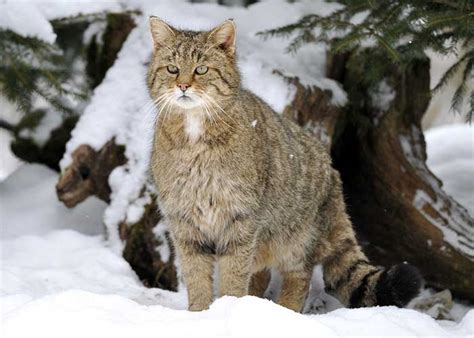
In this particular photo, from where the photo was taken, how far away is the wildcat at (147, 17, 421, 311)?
4.47 m

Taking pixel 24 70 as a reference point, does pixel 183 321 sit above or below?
below

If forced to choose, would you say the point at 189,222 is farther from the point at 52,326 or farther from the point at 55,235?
the point at 55,235

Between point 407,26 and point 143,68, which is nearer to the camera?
point 407,26

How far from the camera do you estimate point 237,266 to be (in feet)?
15.1

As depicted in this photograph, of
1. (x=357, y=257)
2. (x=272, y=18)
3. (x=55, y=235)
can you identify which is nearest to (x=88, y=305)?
(x=357, y=257)

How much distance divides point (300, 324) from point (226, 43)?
1.90 m

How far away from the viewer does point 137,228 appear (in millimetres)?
5938

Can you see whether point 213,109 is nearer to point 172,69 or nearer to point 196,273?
point 172,69

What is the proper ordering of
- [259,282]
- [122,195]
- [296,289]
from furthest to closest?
[122,195], [259,282], [296,289]

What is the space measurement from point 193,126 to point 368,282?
1616mm

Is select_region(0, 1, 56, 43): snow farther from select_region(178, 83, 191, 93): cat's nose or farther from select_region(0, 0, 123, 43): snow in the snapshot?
select_region(178, 83, 191, 93): cat's nose

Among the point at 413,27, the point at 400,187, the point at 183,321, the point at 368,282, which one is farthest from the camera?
the point at 400,187

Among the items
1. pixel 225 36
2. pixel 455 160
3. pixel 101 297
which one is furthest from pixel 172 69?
pixel 455 160

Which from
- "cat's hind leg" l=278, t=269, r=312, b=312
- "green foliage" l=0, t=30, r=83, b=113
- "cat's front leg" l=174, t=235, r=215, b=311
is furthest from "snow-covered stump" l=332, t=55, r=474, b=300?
"green foliage" l=0, t=30, r=83, b=113
